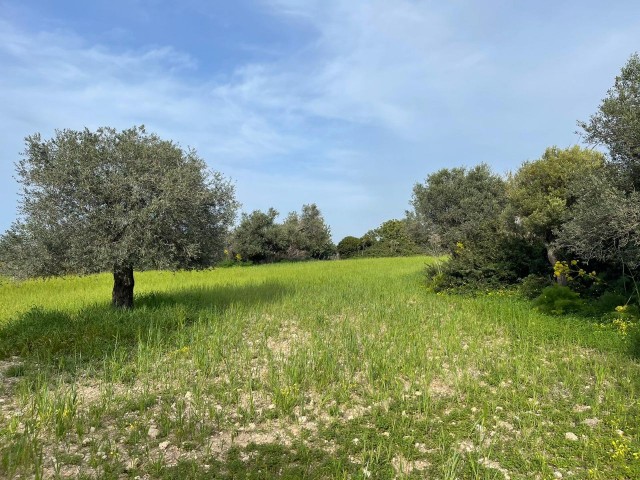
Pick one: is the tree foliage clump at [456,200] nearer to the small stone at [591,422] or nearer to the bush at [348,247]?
the small stone at [591,422]

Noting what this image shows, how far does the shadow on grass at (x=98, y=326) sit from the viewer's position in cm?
1012

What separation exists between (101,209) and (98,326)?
143 inches

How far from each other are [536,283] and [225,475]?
15623 mm

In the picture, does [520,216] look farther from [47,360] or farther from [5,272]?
[5,272]

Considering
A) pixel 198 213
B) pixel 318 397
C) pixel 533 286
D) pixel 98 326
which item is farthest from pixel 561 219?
pixel 98 326

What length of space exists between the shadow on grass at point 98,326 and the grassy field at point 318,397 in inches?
2.7

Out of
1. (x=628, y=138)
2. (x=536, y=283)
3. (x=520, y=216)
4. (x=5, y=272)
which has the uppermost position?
(x=628, y=138)

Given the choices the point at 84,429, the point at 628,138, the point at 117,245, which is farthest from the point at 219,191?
the point at 628,138

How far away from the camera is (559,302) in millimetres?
13164

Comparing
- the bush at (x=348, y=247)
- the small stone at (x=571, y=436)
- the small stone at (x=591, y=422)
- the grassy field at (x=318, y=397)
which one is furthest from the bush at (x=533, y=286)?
the bush at (x=348, y=247)

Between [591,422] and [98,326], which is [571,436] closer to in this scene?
[591,422]

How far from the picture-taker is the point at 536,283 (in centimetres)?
1697

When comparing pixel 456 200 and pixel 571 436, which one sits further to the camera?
pixel 456 200

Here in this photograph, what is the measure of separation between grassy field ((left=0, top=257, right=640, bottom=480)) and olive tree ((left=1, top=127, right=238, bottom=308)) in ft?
6.01
